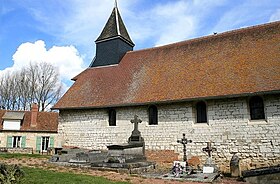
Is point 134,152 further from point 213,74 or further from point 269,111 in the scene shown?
point 269,111

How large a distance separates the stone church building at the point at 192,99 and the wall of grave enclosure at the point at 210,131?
0.13ft

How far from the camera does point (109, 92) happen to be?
1584 cm

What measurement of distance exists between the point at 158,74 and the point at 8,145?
654 inches

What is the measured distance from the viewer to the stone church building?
446 inches

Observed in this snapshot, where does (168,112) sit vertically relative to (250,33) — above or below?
below

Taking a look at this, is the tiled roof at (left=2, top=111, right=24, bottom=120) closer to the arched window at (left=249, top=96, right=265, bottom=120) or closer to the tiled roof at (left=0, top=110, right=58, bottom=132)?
the tiled roof at (left=0, top=110, right=58, bottom=132)

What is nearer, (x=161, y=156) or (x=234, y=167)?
(x=234, y=167)

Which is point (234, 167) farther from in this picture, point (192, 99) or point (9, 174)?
point (9, 174)

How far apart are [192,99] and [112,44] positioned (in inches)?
345

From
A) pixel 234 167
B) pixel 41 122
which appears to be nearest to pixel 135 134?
pixel 234 167

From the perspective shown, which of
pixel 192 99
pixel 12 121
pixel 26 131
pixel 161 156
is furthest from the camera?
pixel 12 121

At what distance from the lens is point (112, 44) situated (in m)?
18.9

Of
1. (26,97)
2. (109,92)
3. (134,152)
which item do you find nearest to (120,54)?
(109,92)

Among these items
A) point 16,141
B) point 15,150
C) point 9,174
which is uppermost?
point 16,141
